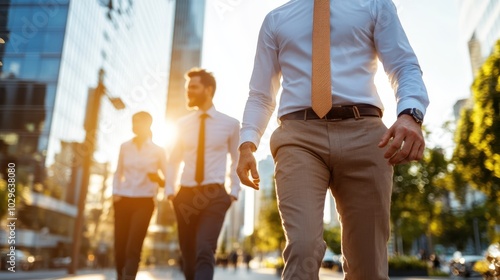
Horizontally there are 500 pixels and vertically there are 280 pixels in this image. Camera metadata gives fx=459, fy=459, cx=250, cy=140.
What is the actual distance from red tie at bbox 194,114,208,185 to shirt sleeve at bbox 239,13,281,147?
5.88 ft

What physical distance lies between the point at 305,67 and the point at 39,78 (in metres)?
39.7

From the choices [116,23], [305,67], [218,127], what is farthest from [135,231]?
[116,23]

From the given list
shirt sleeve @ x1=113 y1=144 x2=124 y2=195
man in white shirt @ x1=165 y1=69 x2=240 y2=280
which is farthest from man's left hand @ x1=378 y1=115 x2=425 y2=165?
shirt sleeve @ x1=113 y1=144 x2=124 y2=195

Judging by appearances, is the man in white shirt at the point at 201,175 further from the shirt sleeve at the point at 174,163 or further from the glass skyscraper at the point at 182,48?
the glass skyscraper at the point at 182,48

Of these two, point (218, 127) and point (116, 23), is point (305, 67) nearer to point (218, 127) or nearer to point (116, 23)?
point (218, 127)

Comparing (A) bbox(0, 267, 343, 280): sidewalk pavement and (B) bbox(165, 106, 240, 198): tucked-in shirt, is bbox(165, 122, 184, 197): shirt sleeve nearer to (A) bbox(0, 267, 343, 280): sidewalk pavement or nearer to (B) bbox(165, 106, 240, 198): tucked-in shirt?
(B) bbox(165, 106, 240, 198): tucked-in shirt

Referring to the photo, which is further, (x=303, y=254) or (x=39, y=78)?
(x=39, y=78)

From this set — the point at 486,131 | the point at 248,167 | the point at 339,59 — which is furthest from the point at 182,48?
the point at 248,167

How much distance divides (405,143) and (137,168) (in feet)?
12.6

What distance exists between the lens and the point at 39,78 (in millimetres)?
37750

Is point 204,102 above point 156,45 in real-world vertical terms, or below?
below

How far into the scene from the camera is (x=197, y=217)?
13.8ft

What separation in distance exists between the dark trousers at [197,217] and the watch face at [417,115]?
241 centimetres

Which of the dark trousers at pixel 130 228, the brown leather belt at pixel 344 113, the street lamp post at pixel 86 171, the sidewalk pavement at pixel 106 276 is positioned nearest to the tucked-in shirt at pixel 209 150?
the dark trousers at pixel 130 228
